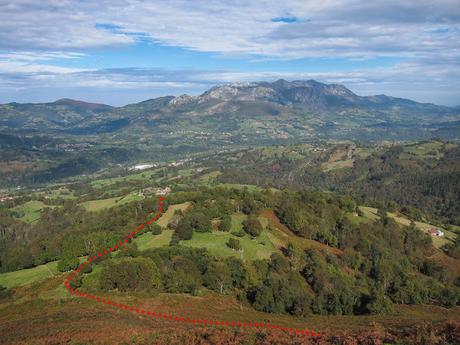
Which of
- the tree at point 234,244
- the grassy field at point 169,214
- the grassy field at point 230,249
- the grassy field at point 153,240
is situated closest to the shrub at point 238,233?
the grassy field at point 230,249

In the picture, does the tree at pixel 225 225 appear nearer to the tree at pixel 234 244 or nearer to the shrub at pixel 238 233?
the shrub at pixel 238 233

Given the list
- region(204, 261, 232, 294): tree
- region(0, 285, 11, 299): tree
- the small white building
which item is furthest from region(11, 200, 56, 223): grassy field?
the small white building

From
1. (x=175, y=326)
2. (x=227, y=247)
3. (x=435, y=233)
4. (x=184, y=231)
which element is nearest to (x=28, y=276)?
(x=184, y=231)

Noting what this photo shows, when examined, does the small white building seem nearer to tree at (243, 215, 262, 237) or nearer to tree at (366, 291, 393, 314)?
tree at (243, 215, 262, 237)

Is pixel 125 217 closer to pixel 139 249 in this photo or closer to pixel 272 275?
pixel 139 249

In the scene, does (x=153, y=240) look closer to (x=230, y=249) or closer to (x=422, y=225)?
(x=230, y=249)

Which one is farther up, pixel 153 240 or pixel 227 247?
pixel 153 240
